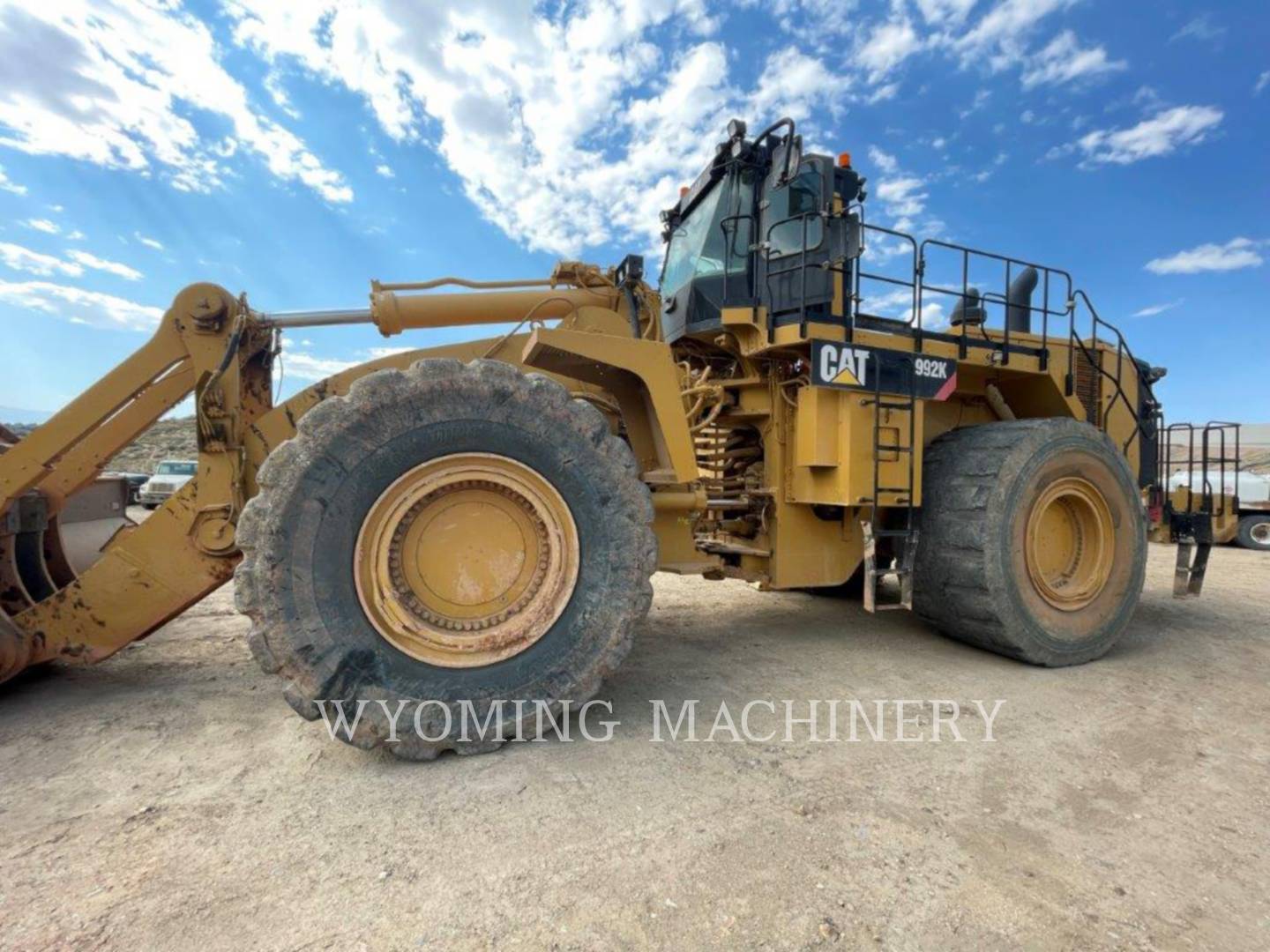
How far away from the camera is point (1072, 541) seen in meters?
5.06

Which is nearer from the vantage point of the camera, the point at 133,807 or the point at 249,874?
the point at 249,874

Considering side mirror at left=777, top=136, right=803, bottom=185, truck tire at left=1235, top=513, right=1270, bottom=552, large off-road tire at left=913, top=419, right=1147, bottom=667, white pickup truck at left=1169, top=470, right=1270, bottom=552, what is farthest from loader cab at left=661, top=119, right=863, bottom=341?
truck tire at left=1235, top=513, right=1270, bottom=552

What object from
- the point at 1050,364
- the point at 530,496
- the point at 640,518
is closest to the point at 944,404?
the point at 1050,364

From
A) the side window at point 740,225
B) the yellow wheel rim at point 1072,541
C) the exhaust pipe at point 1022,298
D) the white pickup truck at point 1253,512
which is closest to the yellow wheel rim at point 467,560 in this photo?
the side window at point 740,225

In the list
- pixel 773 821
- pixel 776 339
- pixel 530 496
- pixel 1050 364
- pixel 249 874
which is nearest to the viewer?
pixel 249 874

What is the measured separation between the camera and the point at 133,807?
2504 millimetres

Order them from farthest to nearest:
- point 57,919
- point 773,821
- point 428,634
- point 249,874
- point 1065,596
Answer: point 1065,596 < point 428,634 < point 773,821 < point 249,874 < point 57,919

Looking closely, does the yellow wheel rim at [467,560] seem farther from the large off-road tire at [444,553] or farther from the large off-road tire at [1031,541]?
the large off-road tire at [1031,541]

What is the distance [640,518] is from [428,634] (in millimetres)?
1120

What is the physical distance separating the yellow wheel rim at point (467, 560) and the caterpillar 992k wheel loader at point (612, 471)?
0.04 feet

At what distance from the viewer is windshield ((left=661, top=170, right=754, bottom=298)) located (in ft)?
15.6

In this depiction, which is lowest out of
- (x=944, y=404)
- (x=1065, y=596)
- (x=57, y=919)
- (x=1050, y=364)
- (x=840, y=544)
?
(x=57, y=919)

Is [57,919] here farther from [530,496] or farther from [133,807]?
[530,496]

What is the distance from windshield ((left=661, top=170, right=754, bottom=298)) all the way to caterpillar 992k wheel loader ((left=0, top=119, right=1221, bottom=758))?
0.03m
